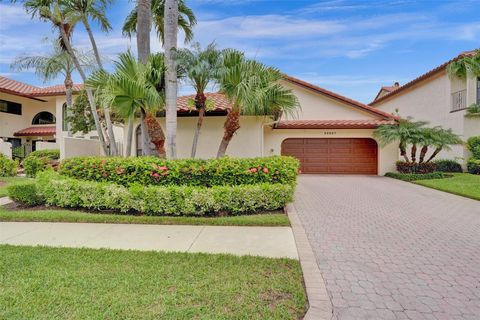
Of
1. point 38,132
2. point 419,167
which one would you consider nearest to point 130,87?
point 419,167

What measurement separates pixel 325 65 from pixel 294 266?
64.8ft

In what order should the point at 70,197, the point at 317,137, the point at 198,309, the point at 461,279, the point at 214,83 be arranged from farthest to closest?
1. the point at 317,137
2. the point at 214,83
3. the point at 70,197
4. the point at 461,279
5. the point at 198,309

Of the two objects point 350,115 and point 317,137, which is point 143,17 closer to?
point 317,137

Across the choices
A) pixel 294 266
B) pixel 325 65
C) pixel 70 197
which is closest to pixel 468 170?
pixel 325 65

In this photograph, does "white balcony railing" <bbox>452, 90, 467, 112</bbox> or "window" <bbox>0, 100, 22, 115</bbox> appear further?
"window" <bbox>0, 100, 22, 115</bbox>

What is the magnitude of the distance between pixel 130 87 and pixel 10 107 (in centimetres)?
2637

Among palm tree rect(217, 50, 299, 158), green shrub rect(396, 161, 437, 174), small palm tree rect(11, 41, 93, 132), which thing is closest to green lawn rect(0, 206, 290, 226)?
palm tree rect(217, 50, 299, 158)

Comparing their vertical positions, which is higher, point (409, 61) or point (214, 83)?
point (409, 61)

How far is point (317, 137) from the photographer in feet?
59.7

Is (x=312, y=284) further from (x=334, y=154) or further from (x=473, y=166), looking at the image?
(x=473, y=166)

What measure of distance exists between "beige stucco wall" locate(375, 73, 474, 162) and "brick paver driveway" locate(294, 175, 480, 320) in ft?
36.6

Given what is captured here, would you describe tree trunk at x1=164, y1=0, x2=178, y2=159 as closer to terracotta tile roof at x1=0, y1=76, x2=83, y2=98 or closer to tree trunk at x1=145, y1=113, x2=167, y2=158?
tree trunk at x1=145, y1=113, x2=167, y2=158

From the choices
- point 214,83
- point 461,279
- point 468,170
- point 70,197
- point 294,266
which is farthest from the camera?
point 468,170

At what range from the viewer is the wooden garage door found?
712 inches
